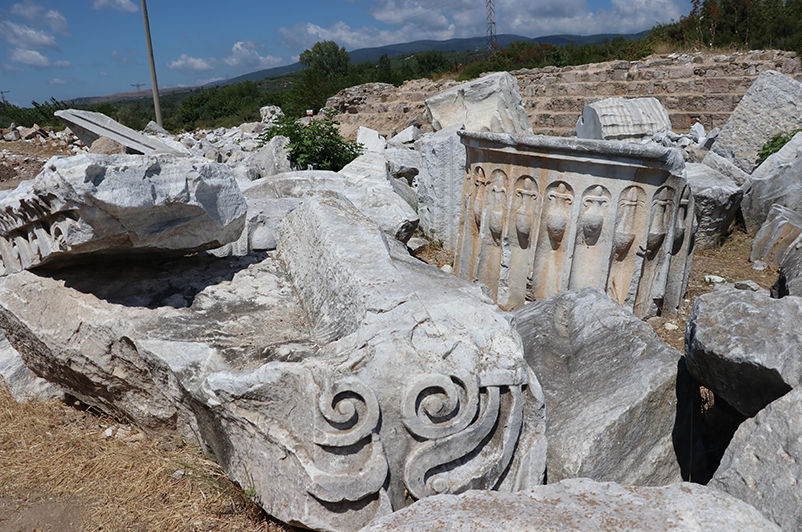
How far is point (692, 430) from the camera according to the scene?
1.87 m

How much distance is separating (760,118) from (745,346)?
584 centimetres

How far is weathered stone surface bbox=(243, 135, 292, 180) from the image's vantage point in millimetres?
5927

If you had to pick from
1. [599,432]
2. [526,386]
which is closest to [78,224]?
[526,386]

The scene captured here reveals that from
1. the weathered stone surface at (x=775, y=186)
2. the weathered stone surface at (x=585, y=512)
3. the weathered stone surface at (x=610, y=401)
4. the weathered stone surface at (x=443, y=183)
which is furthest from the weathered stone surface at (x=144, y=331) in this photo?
the weathered stone surface at (x=775, y=186)

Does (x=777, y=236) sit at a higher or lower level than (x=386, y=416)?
lower

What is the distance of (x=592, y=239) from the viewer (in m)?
3.14

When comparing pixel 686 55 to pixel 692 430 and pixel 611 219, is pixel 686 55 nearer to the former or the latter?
pixel 611 219

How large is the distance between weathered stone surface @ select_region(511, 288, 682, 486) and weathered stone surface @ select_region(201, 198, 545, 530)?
143mm

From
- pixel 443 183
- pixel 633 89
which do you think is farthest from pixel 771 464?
pixel 633 89

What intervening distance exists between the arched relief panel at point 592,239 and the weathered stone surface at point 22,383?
9.32ft

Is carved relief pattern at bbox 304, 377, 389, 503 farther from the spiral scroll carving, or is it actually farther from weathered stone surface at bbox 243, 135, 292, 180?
weathered stone surface at bbox 243, 135, 292, 180

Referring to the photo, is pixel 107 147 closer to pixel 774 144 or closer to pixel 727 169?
pixel 727 169

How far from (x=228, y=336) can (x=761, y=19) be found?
20979mm

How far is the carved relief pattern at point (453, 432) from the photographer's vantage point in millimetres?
1551
